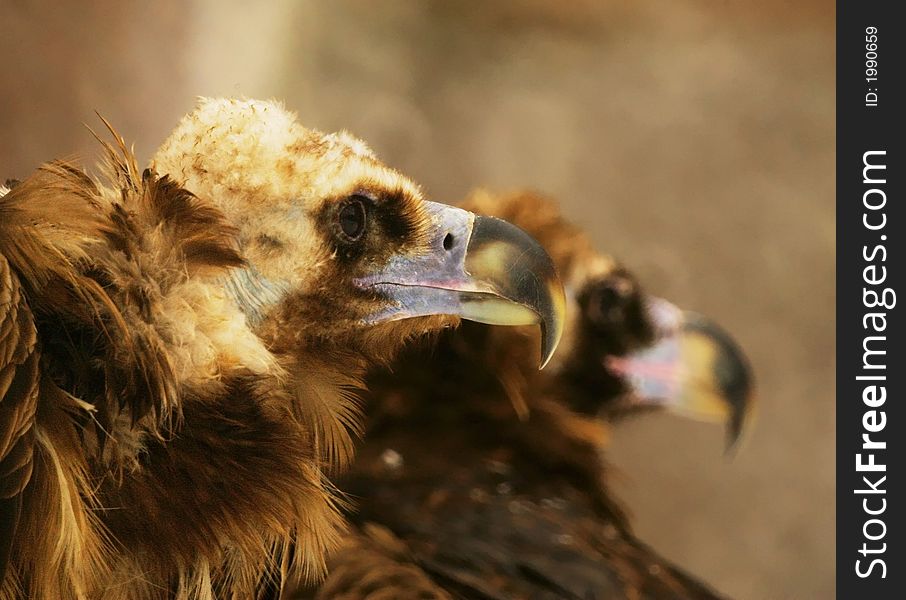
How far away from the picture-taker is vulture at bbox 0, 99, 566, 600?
2.41 feet

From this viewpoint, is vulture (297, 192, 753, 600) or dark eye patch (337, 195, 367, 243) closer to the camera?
dark eye patch (337, 195, 367, 243)

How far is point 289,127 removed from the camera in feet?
2.99

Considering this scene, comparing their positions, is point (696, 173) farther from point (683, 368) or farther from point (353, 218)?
point (353, 218)

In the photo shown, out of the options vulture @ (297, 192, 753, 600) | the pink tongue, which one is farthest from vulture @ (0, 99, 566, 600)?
the pink tongue

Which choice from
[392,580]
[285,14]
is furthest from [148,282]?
[285,14]

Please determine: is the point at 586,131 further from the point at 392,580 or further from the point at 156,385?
the point at 156,385

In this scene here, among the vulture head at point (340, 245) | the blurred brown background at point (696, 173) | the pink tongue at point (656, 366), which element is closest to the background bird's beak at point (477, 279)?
the vulture head at point (340, 245)

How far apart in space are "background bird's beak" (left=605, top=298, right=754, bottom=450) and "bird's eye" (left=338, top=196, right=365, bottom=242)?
1079 mm

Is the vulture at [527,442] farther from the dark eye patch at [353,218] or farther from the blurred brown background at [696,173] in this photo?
the blurred brown background at [696,173]

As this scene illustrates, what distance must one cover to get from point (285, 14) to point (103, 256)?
133cm

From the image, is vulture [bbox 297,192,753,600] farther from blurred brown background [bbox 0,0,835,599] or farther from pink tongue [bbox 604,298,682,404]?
Answer: blurred brown background [bbox 0,0,835,599]

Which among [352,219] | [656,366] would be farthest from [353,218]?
[656,366]

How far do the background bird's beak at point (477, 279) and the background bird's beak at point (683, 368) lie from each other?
0.96m

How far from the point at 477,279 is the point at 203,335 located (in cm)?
30
